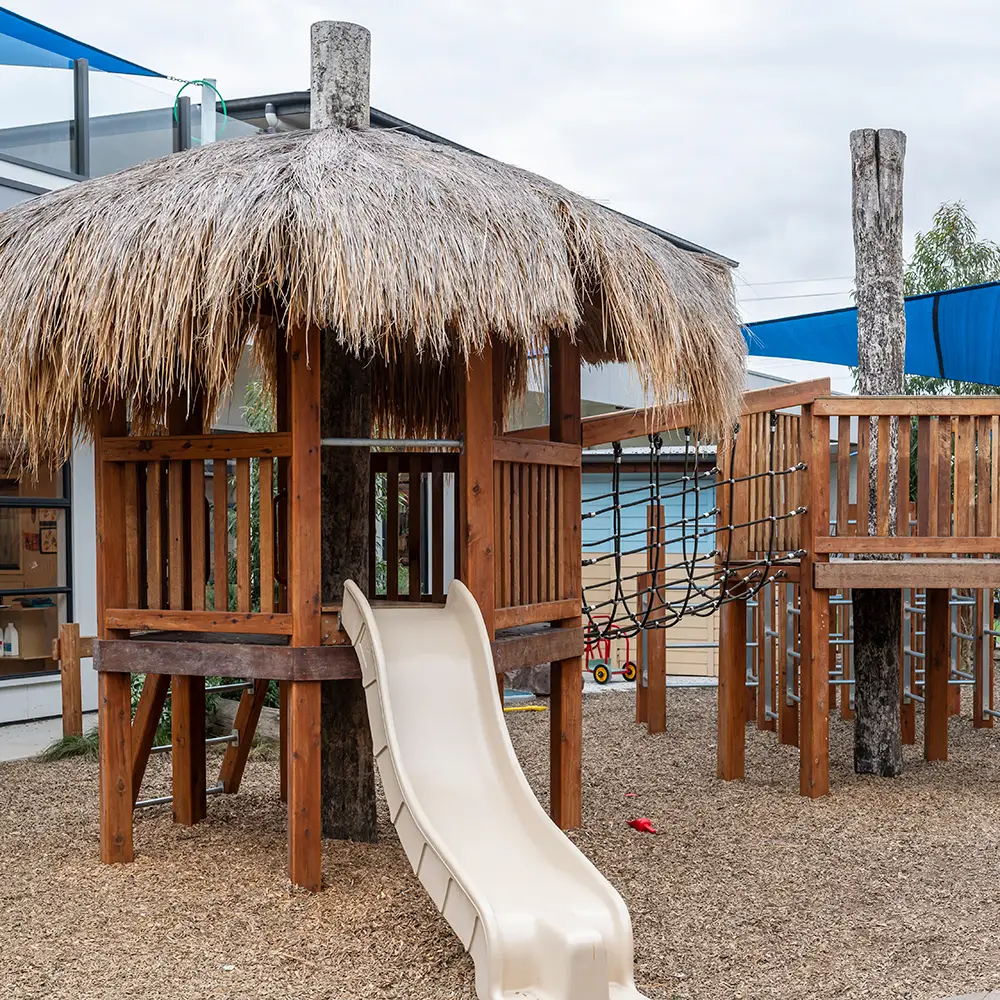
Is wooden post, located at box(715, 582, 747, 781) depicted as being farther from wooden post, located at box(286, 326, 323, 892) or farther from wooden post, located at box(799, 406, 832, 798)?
wooden post, located at box(286, 326, 323, 892)

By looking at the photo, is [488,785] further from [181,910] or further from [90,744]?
[90,744]

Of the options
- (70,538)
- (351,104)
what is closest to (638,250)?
(351,104)

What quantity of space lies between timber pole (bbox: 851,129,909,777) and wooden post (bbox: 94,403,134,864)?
4887 millimetres

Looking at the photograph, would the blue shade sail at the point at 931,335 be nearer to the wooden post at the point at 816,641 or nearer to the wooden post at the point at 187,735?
the wooden post at the point at 816,641

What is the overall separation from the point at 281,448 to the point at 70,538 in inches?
214

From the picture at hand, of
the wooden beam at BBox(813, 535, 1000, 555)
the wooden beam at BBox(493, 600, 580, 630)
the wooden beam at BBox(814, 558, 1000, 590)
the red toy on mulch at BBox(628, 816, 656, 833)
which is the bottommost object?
the red toy on mulch at BBox(628, 816, 656, 833)

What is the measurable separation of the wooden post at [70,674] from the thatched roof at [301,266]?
2.53 meters

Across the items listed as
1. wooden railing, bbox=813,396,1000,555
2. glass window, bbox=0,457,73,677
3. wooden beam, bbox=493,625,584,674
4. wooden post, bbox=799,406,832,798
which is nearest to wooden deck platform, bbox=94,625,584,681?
wooden beam, bbox=493,625,584,674

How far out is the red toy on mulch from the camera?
6943 millimetres

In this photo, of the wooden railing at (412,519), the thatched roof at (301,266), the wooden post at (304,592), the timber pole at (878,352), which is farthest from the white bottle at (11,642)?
the timber pole at (878,352)

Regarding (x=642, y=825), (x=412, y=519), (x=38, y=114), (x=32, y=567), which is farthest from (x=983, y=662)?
(x=38, y=114)

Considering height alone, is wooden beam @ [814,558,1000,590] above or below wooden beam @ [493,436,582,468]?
below

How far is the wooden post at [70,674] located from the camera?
835 cm

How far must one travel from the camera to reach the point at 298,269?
16.7 ft
